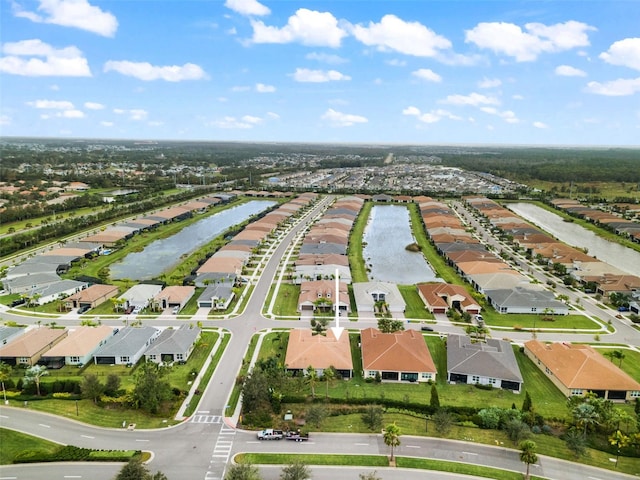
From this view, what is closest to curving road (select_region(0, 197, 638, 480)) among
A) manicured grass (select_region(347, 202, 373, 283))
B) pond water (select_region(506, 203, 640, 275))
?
manicured grass (select_region(347, 202, 373, 283))

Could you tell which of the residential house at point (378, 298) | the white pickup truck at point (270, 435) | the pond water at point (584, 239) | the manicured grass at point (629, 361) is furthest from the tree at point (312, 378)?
the pond water at point (584, 239)

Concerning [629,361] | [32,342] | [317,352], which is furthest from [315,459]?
[629,361]

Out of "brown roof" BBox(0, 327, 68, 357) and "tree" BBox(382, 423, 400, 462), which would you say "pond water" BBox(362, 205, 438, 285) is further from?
"brown roof" BBox(0, 327, 68, 357)

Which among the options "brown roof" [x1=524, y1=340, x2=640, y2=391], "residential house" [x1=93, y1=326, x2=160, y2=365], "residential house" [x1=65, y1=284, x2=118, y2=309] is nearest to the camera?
"brown roof" [x1=524, y1=340, x2=640, y2=391]

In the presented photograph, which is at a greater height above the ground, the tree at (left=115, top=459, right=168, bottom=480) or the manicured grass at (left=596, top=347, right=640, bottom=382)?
the tree at (left=115, top=459, right=168, bottom=480)

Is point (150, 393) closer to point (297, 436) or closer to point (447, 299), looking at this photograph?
point (297, 436)

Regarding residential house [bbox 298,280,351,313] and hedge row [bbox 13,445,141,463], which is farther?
residential house [bbox 298,280,351,313]

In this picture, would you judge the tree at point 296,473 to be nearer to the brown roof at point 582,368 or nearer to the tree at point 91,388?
the tree at point 91,388
